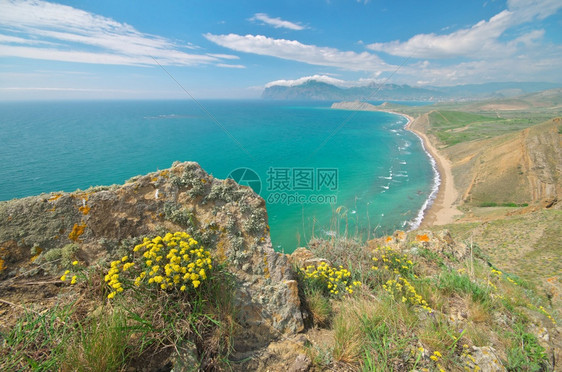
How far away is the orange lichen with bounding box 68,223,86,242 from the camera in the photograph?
3377 mm

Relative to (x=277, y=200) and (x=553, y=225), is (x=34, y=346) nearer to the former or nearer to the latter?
(x=553, y=225)

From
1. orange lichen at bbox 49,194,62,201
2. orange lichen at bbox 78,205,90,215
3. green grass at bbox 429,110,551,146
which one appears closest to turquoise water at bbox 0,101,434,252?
green grass at bbox 429,110,551,146

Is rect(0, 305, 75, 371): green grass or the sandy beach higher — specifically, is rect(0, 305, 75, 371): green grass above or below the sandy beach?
above

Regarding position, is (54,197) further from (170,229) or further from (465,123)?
(465,123)

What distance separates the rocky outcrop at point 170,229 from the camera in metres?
3.19

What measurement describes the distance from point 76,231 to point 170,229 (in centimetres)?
124

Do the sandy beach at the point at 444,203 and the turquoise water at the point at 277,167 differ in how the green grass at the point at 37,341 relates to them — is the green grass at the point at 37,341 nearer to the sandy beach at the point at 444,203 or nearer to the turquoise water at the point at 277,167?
the turquoise water at the point at 277,167

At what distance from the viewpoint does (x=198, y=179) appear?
4250 millimetres

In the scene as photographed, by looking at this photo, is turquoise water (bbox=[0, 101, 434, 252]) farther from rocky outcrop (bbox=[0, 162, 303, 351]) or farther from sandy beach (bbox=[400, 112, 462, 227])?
rocky outcrop (bbox=[0, 162, 303, 351])

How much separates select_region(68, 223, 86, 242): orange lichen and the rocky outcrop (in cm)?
1

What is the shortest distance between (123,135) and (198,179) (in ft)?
392

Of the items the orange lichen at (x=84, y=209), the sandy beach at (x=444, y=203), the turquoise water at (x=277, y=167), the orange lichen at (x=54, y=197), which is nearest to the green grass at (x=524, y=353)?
the orange lichen at (x=84, y=209)

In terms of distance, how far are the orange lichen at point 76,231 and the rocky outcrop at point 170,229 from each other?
0.01 m

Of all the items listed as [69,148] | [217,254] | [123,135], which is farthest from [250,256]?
[123,135]
